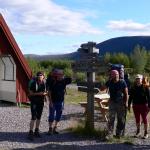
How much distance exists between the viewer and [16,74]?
20.4 metres

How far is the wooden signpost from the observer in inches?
518

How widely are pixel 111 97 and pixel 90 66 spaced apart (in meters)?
1.26

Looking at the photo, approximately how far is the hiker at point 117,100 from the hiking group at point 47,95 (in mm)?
1216

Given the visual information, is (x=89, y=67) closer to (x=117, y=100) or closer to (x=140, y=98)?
(x=117, y=100)

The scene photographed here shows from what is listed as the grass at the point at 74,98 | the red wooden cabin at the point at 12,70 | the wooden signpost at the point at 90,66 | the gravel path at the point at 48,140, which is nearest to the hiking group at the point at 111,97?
Result: the gravel path at the point at 48,140

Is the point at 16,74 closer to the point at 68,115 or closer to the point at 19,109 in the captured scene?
the point at 19,109

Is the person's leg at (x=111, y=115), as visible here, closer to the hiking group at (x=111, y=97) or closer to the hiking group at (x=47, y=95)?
the hiking group at (x=111, y=97)

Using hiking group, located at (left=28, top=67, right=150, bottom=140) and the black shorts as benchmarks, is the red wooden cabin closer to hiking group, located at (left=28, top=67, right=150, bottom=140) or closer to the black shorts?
hiking group, located at (left=28, top=67, right=150, bottom=140)

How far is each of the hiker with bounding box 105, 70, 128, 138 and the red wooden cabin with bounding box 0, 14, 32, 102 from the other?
8.27 meters

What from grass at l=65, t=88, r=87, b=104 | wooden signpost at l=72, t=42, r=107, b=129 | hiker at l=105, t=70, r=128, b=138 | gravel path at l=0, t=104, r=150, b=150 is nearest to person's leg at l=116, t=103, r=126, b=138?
hiker at l=105, t=70, r=128, b=138

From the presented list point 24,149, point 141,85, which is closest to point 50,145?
point 24,149

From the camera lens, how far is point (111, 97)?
1235cm

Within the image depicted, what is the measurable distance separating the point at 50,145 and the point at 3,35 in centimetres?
940

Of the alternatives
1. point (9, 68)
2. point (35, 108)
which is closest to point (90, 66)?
point (35, 108)
